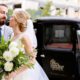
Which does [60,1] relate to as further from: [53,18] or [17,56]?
[17,56]

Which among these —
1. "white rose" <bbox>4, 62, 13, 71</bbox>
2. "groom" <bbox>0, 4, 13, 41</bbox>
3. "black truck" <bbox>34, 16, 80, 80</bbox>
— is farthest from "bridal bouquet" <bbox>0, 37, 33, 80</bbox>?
"black truck" <bbox>34, 16, 80, 80</bbox>

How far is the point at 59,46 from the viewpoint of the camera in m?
7.58

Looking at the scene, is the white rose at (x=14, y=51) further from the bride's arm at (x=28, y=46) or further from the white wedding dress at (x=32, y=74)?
the white wedding dress at (x=32, y=74)

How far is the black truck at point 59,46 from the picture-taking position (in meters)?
7.31

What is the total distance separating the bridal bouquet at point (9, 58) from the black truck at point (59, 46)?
4.06 meters

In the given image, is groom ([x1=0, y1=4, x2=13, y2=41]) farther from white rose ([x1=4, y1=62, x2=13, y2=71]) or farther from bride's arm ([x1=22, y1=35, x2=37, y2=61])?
white rose ([x1=4, y1=62, x2=13, y2=71])

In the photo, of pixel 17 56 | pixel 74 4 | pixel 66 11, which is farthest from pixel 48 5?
pixel 17 56

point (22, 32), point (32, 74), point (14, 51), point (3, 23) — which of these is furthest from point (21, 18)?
point (14, 51)

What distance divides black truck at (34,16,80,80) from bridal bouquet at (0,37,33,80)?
4063mm

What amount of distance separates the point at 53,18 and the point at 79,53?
3.02 feet

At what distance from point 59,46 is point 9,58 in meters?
4.41

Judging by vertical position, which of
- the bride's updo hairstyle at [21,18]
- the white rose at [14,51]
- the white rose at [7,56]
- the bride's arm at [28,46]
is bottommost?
the bride's arm at [28,46]

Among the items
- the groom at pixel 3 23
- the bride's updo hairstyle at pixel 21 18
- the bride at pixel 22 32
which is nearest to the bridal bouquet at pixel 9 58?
the bride at pixel 22 32

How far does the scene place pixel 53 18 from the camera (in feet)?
25.4
